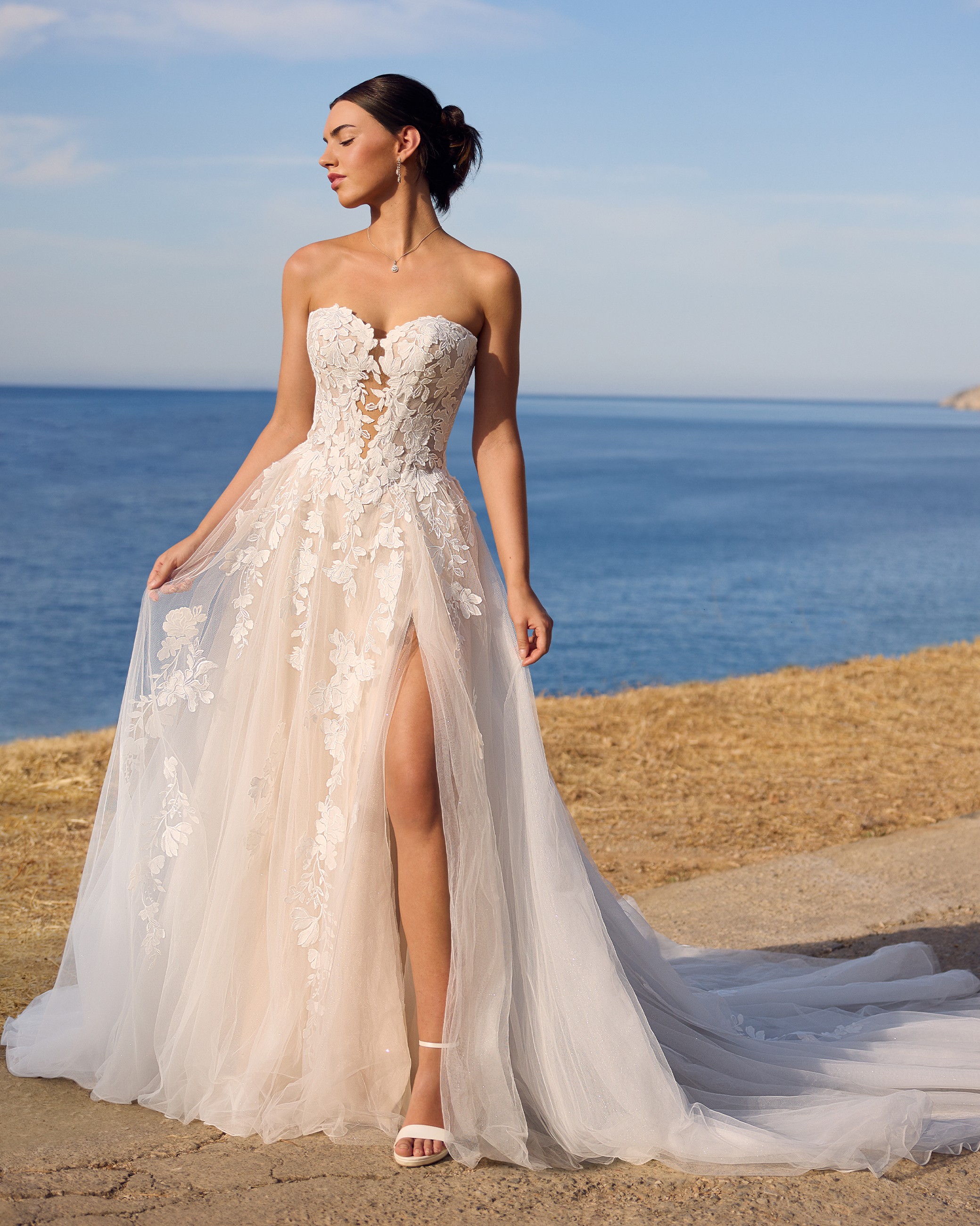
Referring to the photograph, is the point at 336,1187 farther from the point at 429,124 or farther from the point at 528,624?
the point at 429,124

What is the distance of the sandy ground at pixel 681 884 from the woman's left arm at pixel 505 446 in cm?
127

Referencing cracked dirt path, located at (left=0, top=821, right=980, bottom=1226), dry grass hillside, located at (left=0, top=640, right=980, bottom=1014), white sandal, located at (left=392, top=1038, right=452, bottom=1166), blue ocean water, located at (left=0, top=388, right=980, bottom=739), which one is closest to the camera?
cracked dirt path, located at (left=0, top=821, right=980, bottom=1226)

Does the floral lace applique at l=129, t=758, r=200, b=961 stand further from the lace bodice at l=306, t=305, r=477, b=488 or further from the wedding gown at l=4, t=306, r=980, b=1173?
the lace bodice at l=306, t=305, r=477, b=488

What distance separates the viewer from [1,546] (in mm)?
34281

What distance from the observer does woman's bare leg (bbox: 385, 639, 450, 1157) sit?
8.87 ft

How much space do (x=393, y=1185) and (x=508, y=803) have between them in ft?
2.85

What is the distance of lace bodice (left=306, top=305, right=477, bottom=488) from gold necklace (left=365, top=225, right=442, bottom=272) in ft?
0.59

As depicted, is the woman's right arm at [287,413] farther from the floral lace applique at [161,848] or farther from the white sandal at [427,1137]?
the white sandal at [427,1137]

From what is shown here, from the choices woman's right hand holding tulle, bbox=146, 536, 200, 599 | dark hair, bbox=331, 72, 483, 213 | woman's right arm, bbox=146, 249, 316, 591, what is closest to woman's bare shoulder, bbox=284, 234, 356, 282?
woman's right arm, bbox=146, 249, 316, 591

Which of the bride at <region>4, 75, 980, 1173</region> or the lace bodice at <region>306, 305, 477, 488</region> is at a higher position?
the lace bodice at <region>306, 305, 477, 488</region>

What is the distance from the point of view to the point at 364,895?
2756mm

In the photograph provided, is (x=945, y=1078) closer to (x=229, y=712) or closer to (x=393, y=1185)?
(x=393, y=1185)

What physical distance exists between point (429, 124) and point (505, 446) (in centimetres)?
84

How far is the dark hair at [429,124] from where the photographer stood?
2.92 metres
